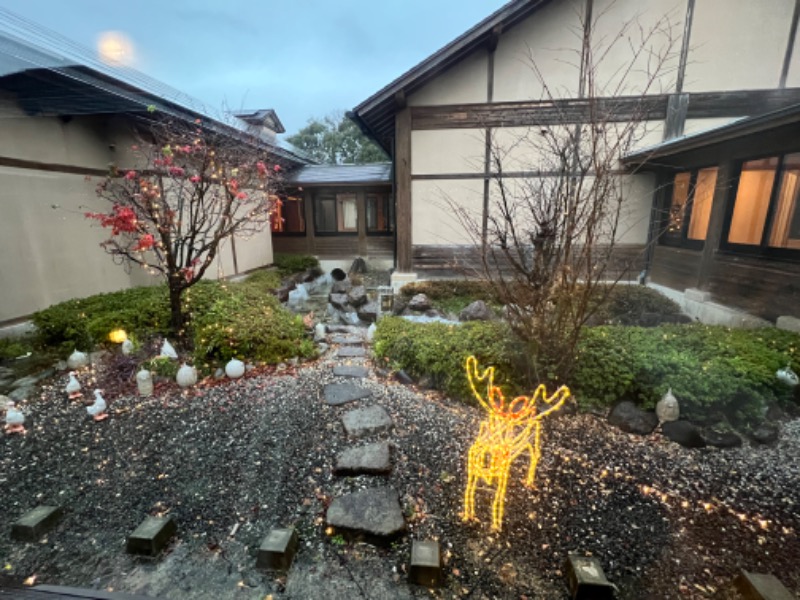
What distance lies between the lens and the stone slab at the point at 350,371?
4354mm

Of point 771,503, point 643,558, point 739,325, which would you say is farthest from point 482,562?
point 739,325

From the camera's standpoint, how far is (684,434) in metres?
3.07

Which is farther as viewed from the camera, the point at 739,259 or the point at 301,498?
the point at 739,259

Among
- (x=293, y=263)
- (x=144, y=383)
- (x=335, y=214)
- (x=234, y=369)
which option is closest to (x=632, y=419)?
(x=234, y=369)

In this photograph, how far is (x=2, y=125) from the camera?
5160 millimetres

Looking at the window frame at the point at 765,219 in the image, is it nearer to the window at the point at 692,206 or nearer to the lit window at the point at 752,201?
the lit window at the point at 752,201

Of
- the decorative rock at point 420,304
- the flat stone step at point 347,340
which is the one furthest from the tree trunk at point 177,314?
the decorative rock at point 420,304

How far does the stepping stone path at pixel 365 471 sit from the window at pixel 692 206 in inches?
230

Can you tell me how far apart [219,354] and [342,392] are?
Result: 5.58ft

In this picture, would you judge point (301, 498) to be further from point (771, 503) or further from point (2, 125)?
point (2, 125)

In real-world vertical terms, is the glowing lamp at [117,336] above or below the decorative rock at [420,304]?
above

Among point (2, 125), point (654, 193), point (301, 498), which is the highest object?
point (2, 125)

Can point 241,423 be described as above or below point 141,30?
below

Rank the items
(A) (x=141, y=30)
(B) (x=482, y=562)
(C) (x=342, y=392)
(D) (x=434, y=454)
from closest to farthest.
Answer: (B) (x=482, y=562), (D) (x=434, y=454), (C) (x=342, y=392), (A) (x=141, y=30)
